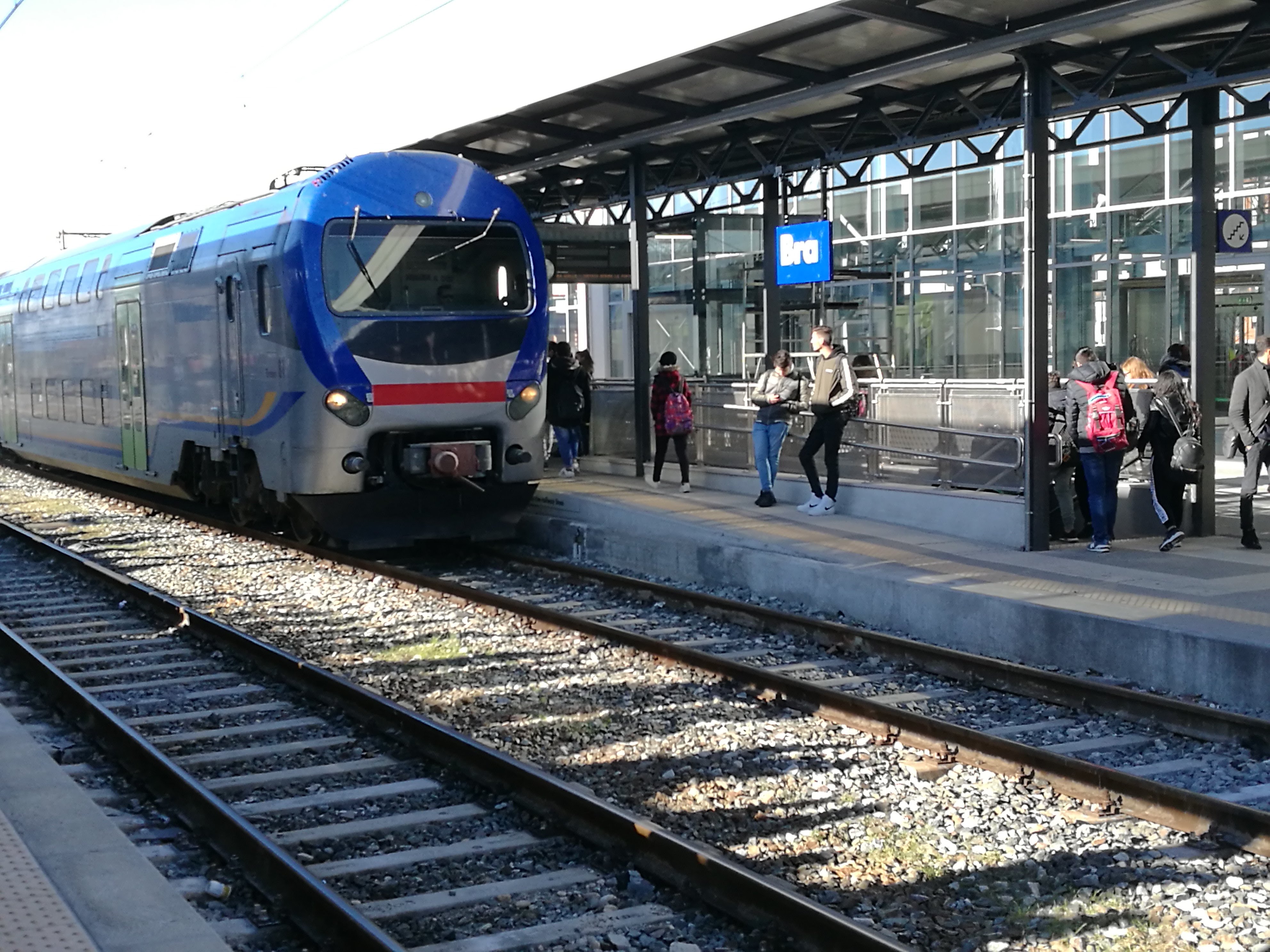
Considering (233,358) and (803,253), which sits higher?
(803,253)

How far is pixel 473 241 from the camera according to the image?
13297 millimetres

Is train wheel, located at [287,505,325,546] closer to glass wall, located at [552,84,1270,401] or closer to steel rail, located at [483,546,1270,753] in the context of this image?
steel rail, located at [483,546,1270,753]

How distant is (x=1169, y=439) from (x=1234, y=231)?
2121 mm

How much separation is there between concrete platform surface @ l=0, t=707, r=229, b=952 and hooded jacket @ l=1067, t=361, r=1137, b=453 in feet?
26.8

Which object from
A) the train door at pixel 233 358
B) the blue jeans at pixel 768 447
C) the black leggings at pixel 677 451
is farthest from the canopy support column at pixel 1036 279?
the train door at pixel 233 358

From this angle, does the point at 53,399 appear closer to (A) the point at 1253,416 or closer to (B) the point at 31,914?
(A) the point at 1253,416

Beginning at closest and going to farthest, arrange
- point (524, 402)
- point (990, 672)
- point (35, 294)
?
point (990, 672), point (524, 402), point (35, 294)

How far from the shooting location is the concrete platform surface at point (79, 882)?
14.2ft

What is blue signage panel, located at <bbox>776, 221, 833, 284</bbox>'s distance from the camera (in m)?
15.9

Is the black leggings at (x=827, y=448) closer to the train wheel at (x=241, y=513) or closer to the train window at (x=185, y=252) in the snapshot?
the train wheel at (x=241, y=513)

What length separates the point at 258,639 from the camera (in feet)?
32.4

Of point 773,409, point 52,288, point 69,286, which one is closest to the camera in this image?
point 773,409

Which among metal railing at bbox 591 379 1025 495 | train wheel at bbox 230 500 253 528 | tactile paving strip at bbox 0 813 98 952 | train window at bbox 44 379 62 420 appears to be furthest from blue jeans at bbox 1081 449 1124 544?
train window at bbox 44 379 62 420

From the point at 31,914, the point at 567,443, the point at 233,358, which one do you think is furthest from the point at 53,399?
the point at 31,914
